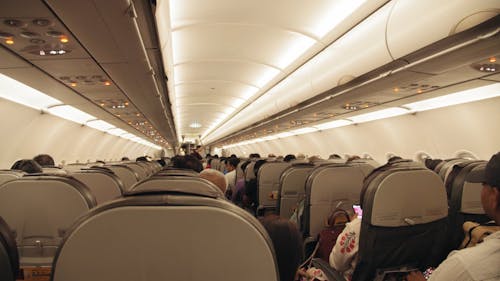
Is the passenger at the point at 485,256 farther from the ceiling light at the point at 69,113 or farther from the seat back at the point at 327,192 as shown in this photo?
the ceiling light at the point at 69,113

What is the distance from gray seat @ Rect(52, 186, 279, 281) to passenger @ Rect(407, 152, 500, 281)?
1053 mm

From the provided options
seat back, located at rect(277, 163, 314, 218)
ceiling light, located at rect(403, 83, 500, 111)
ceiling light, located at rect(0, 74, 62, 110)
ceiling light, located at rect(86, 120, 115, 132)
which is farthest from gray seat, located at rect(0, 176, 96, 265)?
ceiling light, located at rect(86, 120, 115, 132)

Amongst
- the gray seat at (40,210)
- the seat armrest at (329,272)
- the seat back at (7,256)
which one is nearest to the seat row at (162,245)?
the seat back at (7,256)

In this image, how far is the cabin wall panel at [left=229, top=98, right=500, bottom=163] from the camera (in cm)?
816

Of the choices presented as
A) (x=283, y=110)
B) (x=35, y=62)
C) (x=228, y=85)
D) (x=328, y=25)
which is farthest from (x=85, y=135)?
(x=328, y=25)

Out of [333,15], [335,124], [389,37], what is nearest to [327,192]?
[389,37]

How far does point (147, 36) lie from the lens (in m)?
4.38

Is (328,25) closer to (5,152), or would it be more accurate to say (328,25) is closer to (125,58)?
(125,58)

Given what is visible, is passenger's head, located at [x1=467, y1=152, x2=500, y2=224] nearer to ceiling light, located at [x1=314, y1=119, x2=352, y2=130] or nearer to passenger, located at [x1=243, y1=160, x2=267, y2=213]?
passenger, located at [x1=243, y1=160, x2=267, y2=213]

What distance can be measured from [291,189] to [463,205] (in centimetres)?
280

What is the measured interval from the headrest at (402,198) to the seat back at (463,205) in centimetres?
84

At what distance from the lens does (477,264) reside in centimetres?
167

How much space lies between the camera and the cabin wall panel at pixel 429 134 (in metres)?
8.16

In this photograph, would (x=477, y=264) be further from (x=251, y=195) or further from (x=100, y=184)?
(x=251, y=195)
